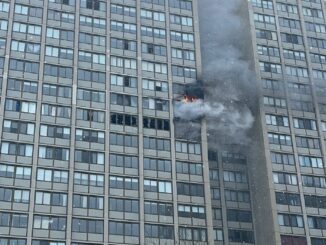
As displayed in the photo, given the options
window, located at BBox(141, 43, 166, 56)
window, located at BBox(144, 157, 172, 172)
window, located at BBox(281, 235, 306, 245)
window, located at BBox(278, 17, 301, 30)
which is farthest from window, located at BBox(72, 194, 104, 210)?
window, located at BBox(278, 17, 301, 30)

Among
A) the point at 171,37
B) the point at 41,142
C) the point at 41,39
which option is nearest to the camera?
the point at 41,142

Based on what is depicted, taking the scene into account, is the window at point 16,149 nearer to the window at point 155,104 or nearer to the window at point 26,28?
the window at point 155,104

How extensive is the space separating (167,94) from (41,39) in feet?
56.1

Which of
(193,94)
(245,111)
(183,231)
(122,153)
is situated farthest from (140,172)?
(245,111)

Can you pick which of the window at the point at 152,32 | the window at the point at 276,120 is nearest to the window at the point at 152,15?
the window at the point at 152,32

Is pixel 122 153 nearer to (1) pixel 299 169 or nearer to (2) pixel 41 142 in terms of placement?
(2) pixel 41 142

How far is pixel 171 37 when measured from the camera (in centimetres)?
8662

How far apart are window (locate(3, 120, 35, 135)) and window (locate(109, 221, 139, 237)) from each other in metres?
14.2

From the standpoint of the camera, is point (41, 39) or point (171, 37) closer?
point (41, 39)

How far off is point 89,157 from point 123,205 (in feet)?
22.5

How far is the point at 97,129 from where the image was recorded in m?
77.1

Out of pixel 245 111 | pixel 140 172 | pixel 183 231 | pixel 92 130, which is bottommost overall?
pixel 183 231

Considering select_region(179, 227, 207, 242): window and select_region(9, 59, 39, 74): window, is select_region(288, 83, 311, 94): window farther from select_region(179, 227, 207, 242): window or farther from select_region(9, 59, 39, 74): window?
select_region(9, 59, 39, 74): window

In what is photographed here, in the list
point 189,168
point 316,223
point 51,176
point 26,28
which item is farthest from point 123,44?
point 316,223
